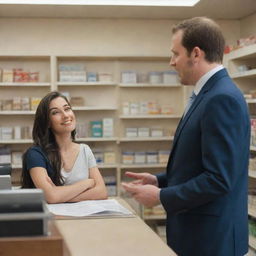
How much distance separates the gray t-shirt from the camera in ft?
7.69

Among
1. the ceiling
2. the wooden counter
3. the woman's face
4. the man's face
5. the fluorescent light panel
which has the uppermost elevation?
the ceiling

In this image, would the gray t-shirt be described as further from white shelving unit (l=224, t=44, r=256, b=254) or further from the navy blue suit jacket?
white shelving unit (l=224, t=44, r=256, b=254)

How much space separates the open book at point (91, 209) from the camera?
1.80 metres

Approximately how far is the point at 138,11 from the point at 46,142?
2.82 m

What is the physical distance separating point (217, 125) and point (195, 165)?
21 cm

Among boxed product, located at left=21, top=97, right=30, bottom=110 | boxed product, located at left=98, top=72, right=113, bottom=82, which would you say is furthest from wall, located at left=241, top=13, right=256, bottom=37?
boxed product, located at left=21, top=97, right=30, bottom=110

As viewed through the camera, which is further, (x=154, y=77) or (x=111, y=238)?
(x=154, y=77)

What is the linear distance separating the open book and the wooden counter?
0.06 metres

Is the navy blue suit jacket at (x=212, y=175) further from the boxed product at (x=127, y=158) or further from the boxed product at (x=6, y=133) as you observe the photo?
the boxed product at (x=6, y=133)

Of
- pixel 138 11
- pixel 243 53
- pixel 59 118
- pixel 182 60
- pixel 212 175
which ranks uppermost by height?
pixel 138 11

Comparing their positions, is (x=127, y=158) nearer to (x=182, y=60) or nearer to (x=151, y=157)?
(x=151, y=157)

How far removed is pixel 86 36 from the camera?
5.12 m

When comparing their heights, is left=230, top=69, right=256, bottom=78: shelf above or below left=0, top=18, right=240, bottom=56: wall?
below

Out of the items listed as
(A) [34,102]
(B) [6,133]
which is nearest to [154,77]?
(A) [34,102]
